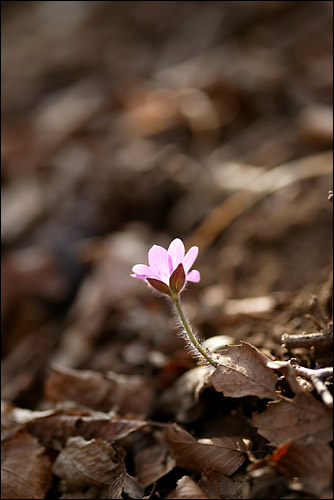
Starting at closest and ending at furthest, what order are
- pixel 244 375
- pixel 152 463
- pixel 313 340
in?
1. pixel 244 375
2. pixel 313 340
3. pixel 152 463

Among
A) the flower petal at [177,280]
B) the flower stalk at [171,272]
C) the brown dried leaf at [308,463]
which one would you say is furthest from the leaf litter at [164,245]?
the flower petal at [177,280]

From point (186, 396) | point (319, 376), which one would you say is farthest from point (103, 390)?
point (319, 376)

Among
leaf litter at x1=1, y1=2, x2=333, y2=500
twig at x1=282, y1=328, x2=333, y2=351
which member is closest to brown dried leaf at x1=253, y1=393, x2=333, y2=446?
leaf litter at x1=1, y1=2, x2=333, y2=500

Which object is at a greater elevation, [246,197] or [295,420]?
[246,197]

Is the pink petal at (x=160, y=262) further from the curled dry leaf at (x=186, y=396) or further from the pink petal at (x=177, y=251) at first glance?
the curled dry leaf at (x=186, y=396)

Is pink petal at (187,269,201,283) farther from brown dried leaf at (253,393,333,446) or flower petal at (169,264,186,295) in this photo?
brown dried leaf at (253,393,333,446)

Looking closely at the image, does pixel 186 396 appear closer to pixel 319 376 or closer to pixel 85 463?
pixel 85 463
